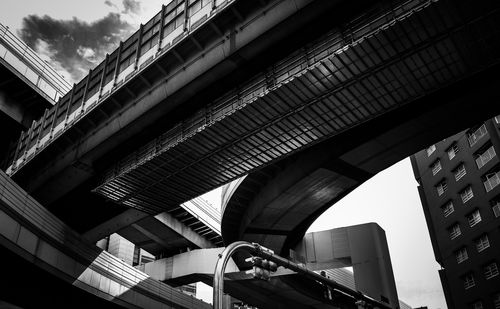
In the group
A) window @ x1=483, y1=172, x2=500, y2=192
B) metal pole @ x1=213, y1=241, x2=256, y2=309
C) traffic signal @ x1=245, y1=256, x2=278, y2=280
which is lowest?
metal pole @ x1=213, y1=241, x2=256, y2=309

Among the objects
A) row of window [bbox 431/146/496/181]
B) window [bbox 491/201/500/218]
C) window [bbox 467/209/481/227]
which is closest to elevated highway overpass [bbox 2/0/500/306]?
window [bbox 491/201/500/218]

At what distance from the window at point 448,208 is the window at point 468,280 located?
759 cm

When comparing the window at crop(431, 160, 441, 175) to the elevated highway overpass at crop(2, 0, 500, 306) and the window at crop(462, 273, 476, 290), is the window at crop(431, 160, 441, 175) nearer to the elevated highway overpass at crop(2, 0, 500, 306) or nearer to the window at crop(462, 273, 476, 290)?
the window at crop(462, 273, 476, 290)

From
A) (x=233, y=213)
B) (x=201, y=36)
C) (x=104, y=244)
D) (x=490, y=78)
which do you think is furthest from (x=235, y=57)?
(x=104, y=244)

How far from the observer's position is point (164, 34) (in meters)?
16.8

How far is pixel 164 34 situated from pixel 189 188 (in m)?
6.66

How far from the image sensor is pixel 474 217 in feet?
147

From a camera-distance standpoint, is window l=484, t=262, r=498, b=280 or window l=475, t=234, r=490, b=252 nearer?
window l=484, t=262, r=498, b=280

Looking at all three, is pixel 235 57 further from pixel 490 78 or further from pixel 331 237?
pixel 331 237

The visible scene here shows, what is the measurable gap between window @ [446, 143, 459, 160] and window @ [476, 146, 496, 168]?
3661 millimetres

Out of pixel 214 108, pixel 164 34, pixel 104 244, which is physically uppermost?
pixel 104 244

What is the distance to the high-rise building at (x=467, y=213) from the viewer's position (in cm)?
4175

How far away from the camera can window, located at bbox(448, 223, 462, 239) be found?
4722 cm

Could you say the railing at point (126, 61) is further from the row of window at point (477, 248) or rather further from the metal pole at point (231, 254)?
the row of window at point (477, 248)
